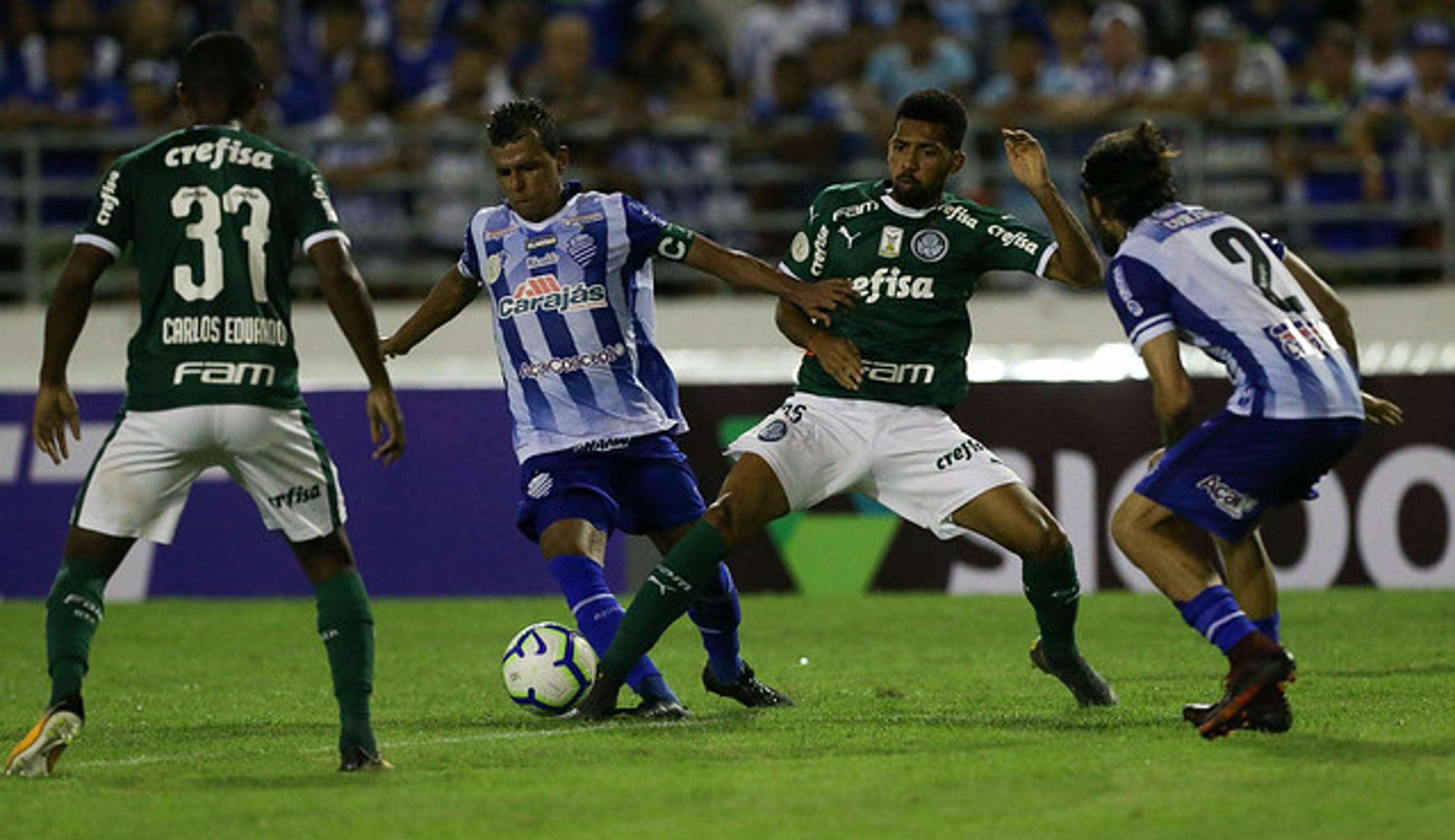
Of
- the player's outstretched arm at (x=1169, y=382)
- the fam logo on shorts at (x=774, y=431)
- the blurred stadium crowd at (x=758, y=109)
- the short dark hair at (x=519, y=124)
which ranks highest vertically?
the blurred stadium crowd at (x=758, y=109)

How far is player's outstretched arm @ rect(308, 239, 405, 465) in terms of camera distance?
22.2 feet

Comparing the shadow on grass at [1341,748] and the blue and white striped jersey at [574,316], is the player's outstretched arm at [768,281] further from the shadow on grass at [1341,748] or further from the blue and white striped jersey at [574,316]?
the shadow on grass at [1341,748]

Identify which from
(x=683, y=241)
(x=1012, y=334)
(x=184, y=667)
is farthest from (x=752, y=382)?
(x=683, y=241)

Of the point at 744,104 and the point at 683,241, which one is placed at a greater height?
the point at 744,104

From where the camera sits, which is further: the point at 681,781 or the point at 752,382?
the point at 752,382

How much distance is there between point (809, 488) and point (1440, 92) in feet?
31.2

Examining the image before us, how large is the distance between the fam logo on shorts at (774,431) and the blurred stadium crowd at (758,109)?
7736 millimetres

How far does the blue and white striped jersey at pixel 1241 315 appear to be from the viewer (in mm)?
7438

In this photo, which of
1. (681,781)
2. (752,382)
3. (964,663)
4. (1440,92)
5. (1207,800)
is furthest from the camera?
(1440,92)

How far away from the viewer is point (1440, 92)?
16.2 metres

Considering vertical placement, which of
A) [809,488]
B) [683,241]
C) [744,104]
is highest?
[744,104]

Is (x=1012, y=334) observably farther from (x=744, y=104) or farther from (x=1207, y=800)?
(x=1207, y=800)

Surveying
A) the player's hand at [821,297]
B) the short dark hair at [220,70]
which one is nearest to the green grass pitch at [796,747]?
the player's hand at [821,297]

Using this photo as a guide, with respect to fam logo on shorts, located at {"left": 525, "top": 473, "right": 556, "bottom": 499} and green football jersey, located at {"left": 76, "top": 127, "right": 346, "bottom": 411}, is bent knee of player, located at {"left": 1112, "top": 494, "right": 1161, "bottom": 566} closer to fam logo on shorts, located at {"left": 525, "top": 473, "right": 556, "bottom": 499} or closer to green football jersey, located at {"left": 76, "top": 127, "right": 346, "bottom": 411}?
fam logo on shorts, located at {"left": 525, "top": 473, "right": 556, "bottom": 499}
